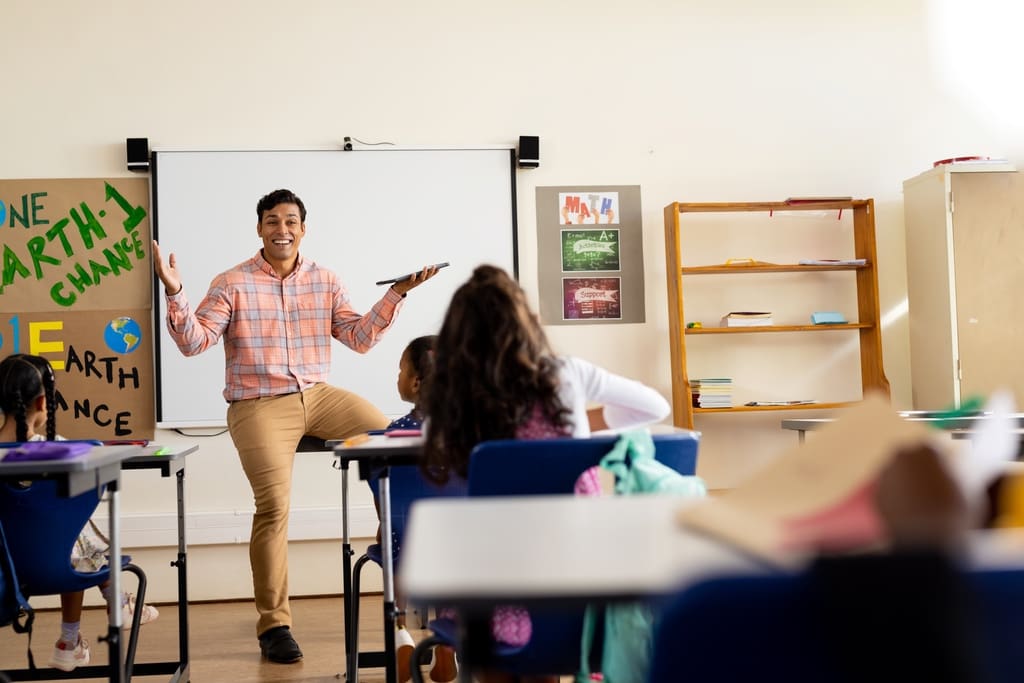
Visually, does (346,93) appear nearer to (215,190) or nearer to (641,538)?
(215,190)

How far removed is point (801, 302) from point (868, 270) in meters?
0.34

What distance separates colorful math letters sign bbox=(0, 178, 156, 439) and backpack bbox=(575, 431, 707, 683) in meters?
3.46

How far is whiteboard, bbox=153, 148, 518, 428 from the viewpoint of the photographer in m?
4.53

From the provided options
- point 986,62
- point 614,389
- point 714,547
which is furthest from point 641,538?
point 986,62

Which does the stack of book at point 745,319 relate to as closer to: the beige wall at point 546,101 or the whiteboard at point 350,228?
the beige wall at point 546,101

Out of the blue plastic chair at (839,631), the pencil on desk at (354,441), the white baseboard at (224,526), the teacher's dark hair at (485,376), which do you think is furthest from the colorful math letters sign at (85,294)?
the blue plastic chair at (839,631)

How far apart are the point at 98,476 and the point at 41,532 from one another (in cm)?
41

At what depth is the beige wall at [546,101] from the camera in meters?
4.58

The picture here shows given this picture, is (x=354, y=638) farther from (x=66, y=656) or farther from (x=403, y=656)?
(x=66, y=656)

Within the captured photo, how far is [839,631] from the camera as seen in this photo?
1.73 feet

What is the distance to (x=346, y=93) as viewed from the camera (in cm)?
470

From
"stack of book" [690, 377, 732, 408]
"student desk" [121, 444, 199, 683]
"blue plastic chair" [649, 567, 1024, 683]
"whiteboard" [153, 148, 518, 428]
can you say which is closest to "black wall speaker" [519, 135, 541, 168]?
"whiteboard" [153, 148, 518, 428]

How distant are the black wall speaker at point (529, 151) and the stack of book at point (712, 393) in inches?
50.1

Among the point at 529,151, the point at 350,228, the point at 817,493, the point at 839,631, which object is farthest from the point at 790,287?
the point at 839,631
